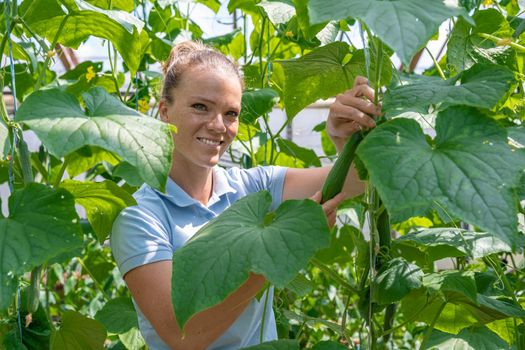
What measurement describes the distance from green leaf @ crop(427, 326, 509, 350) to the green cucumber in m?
0.37

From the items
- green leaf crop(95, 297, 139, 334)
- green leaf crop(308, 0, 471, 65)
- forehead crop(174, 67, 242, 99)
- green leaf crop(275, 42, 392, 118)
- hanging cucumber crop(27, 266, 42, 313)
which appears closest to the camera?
green leaf crop(308, 0, 471, 65)

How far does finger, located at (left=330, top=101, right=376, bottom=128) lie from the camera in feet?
3.38

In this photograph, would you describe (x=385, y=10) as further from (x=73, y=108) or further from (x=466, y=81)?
(x=73, y=108)

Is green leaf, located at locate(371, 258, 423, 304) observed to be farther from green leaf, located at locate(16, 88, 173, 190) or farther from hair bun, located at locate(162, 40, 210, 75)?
hair bun, located at locate(162, 40, 210, 75)

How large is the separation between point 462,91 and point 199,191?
66cm

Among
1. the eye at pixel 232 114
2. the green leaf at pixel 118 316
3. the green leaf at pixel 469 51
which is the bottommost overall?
the green leaf at pixel 118 316

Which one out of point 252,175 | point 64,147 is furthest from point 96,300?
point 64,147

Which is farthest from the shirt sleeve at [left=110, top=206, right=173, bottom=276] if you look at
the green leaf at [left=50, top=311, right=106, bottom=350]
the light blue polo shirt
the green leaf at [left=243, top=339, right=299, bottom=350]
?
the green leaf at [left=243, top=339, right=299, bottom=350]

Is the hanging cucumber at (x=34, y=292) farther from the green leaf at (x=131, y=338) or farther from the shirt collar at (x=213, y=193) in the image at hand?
the green leaf at (x=131, y=338)

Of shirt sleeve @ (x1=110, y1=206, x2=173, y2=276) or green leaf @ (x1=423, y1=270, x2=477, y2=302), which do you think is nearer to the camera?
green leaf @ (x1=423, y1=270, x2=477, y2=302)

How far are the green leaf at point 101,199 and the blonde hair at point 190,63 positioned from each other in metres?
0.31

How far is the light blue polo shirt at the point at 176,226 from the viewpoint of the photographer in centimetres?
120

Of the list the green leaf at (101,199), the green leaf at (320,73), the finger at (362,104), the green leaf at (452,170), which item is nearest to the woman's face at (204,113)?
the green leaf at (320,73)

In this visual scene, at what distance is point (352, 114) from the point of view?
3.45 feet
